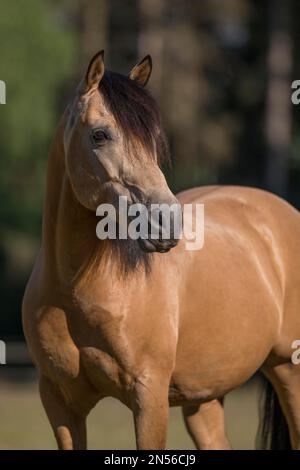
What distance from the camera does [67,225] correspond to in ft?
13.2

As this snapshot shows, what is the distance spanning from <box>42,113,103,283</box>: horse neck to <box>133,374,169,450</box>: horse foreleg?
1.81ft

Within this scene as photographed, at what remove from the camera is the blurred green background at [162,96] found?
14469 millimetres

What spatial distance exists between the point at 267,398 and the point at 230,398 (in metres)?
6.80

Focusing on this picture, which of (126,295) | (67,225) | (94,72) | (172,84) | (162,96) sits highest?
(172,84)

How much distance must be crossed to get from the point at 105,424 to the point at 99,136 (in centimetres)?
656

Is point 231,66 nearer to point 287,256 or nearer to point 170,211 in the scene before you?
point 287,256

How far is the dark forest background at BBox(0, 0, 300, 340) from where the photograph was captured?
48.1ft

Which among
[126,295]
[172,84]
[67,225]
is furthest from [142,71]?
[172,84]

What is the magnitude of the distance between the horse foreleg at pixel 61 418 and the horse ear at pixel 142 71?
1390mm

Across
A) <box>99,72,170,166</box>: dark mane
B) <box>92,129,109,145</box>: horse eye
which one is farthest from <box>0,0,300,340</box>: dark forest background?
<box>92,129,109,145</box>: horse eye

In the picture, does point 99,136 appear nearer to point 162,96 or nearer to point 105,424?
point 105,424

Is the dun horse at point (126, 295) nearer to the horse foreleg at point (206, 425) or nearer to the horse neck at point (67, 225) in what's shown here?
the horse neck at point (67, 225)

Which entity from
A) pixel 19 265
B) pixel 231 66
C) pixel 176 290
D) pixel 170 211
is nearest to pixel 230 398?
pixel 19 265
